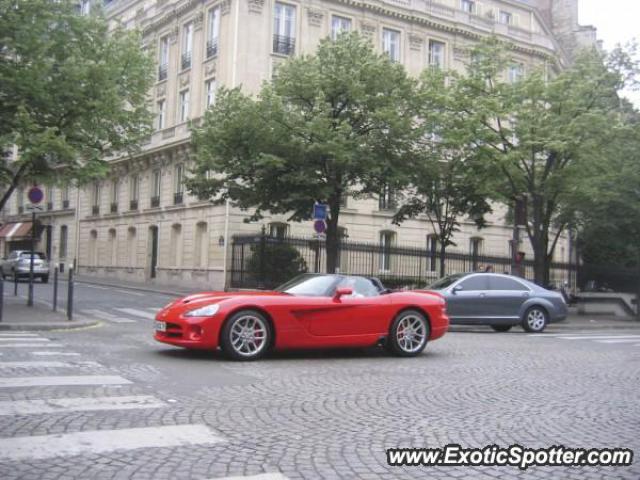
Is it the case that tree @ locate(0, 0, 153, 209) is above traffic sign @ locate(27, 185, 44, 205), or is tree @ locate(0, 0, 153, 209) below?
above

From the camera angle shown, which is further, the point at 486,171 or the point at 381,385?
the point at 486,171

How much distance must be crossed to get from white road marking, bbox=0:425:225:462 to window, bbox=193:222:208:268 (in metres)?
29.6


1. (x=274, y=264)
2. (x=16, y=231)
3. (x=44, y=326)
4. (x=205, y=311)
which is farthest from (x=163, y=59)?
(x=205, y=311)

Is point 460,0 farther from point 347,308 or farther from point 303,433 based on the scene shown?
point 303,433

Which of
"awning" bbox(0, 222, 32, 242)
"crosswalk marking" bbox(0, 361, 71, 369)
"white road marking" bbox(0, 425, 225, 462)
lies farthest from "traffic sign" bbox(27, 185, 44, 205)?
"awning" bbox(0, 222, 32, 242)

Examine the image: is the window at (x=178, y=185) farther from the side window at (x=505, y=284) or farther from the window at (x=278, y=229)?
the side window at (x=505, y=284)

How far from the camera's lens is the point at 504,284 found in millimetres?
17453

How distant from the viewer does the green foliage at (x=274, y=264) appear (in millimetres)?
28812

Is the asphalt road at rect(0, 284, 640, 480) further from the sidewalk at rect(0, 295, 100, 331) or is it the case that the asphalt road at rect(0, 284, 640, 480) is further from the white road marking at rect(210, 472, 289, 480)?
the sidewalk at rect(0, 295, 100, 331)

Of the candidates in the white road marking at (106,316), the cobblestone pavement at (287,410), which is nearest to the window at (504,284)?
the cobblestone pavement at (287,410)

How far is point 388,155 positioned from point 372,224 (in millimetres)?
14225

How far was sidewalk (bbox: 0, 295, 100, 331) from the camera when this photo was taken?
13559mm

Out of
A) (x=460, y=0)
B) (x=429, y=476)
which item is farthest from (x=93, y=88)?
(x=460, y=0)

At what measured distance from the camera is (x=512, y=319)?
680 inches
